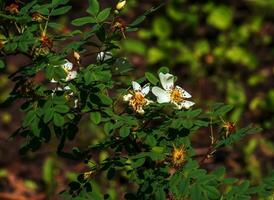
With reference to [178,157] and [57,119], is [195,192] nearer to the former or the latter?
[178,157]

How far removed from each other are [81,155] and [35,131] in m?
0.25

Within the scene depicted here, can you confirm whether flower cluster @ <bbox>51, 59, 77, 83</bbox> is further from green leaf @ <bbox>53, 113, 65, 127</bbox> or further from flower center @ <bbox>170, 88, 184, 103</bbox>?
flower center @ <bbox>170, 88, 184, 103</bbox>

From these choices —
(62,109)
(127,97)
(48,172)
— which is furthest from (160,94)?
(48,172)

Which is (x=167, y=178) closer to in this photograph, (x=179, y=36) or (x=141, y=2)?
(x=179, y=36)

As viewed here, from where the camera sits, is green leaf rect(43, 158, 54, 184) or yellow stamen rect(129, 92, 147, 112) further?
green leaf rect(43, 158, 54, 184)

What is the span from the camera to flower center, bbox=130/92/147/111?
2.09 metres

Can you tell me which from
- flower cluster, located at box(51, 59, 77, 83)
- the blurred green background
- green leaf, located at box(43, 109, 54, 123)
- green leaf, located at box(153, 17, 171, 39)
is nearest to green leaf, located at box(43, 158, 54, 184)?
the blurred green background

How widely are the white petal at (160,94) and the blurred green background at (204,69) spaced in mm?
2105

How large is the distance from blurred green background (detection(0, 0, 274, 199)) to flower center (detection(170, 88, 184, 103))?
2.02 m

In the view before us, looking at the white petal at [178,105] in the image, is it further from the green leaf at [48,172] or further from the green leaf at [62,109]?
the green leaf at [48,172]

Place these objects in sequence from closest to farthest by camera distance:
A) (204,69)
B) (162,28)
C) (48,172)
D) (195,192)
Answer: (195,192) → (48,172) → (204,69) → (162,28)

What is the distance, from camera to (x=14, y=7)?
2.09 metres

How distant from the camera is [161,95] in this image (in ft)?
7.01

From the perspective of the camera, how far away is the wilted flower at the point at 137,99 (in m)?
2.09
